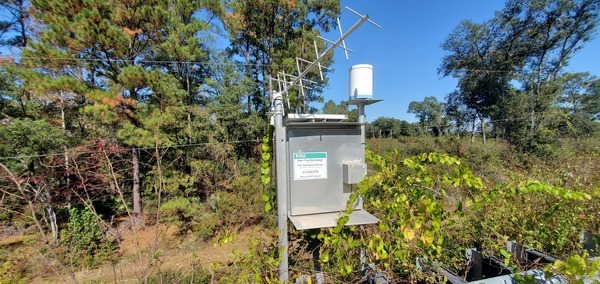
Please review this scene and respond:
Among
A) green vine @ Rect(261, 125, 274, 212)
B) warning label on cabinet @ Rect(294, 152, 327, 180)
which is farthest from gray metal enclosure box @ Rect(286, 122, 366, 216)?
green vine @ Rect(261, 125, 274, 212)

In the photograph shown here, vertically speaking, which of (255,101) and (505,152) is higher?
(255,101)

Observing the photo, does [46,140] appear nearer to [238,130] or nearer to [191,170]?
[191,170]

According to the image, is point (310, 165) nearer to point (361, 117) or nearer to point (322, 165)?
point (322, 165)

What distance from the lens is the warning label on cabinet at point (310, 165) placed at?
1.62 meters

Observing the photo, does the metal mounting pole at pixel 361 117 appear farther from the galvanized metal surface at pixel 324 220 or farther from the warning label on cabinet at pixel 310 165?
the galvanized metal surface at pixel 324 220

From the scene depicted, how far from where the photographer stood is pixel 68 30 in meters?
5.62

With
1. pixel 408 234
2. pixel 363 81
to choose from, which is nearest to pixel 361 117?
pixel 363 81

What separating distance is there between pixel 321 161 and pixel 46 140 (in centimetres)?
696

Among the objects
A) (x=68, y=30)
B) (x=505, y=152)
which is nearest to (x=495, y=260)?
(x=68, y=30)

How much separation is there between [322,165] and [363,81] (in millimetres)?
652

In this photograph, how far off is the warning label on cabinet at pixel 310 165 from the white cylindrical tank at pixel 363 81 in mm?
487

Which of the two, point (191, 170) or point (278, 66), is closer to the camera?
point (191, 170)

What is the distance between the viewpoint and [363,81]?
1630mm

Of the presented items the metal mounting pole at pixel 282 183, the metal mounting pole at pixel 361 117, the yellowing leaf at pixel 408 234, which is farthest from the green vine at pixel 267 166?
the yellowing leaf at pixel 408 234
